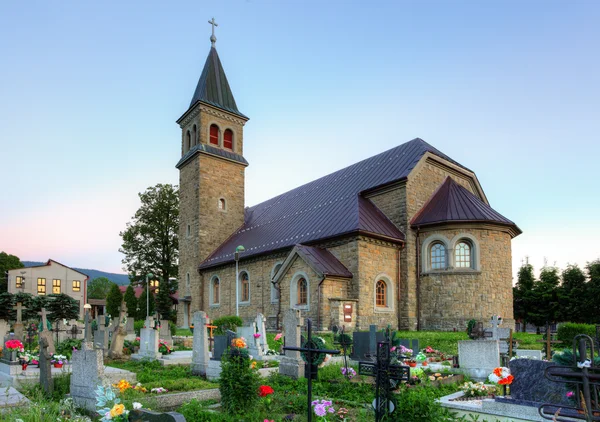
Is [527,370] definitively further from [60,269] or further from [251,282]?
[60,269]

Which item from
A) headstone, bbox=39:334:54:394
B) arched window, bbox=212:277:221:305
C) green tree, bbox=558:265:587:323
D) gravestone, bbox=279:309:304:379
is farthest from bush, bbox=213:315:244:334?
green tree, bbox=558:265:587:323

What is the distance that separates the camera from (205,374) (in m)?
10.3

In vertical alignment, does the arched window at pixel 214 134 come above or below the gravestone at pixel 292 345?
above

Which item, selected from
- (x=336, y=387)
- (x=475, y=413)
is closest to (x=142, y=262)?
(x=336, y=387)

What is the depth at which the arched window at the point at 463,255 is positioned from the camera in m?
20.6

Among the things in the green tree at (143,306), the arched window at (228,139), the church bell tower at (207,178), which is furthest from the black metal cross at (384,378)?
the green tree at (143,306)

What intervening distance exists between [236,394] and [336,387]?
8.59ft

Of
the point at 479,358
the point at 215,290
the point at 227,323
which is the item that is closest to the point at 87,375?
the point at 479,358

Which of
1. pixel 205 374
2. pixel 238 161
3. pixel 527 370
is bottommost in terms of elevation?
pixel 205 374

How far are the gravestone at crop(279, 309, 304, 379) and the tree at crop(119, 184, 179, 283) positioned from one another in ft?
103

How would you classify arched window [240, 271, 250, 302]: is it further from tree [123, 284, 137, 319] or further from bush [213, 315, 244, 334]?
tree [123, 284, 137, 319]

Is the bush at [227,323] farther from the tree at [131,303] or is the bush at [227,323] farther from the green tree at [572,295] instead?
the green tree at [572,295]

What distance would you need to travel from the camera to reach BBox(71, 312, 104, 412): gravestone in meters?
7.13

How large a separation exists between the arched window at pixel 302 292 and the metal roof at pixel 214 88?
617 inches
